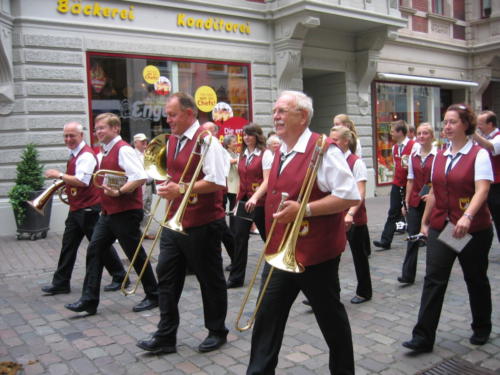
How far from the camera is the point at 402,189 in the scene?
835 cm

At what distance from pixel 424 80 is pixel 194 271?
15.3 metres

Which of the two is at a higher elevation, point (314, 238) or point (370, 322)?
point (314, 238)

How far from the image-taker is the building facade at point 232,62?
33.1 ft

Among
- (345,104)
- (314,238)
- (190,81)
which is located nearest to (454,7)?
(345,104)

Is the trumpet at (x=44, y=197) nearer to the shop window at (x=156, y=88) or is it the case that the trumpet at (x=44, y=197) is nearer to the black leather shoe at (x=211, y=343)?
the black leather shoe at (x=211, y=343)

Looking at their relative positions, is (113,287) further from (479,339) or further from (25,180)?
(25,180)

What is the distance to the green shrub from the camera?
9.43 meters

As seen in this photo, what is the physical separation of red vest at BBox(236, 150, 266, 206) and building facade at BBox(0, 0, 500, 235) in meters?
5.20

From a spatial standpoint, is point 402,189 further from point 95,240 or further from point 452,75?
point 452,75

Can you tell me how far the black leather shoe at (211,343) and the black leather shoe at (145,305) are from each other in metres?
1.24

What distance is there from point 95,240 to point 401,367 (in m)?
3.12

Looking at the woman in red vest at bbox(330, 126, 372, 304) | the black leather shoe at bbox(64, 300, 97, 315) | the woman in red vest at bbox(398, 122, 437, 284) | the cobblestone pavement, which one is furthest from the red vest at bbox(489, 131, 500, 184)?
the black leather shoe at bbox(64, 300, 97, 315)

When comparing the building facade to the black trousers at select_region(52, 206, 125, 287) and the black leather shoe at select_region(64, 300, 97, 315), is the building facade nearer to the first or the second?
the black trousers at select_region(52, 206, 125, 287)

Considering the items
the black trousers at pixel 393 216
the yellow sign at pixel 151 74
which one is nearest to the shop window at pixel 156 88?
the yellow sign at pixel 151 74
